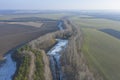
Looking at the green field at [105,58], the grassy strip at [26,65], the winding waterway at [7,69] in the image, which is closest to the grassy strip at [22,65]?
the grassy strip at [26,65]

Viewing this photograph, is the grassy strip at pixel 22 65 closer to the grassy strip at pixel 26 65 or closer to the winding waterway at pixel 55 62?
the grassy strip at pixel 26 65

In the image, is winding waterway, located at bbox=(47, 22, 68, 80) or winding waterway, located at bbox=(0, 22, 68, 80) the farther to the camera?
winding waterway, located at bbox=(47, 22, 68, 80)

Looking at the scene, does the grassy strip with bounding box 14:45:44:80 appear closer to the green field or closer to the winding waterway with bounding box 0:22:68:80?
the winding waterway with bounding box 0:22:68:80

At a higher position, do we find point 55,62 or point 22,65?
point 22,65

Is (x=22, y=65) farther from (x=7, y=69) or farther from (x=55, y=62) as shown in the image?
(x=55, y=62)

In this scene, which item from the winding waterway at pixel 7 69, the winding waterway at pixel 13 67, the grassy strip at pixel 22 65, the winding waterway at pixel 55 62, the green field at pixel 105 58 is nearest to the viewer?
the grassy strip at pixel 22 65

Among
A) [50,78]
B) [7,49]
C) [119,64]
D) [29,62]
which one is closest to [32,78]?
[50,78]

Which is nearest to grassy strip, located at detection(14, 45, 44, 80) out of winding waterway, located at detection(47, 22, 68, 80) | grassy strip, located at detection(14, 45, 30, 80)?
grassy strip, located at detection(14, 45, 30, 80)

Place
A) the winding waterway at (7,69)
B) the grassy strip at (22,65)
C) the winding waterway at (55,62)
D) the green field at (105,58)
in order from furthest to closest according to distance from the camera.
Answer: the green field at (105,58) → the winding waterway at (55,62) → the winding waterway at (7,69) → the grassy strip at (22,65)

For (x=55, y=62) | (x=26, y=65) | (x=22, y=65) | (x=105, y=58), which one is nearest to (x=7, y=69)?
(x=22, y=65)

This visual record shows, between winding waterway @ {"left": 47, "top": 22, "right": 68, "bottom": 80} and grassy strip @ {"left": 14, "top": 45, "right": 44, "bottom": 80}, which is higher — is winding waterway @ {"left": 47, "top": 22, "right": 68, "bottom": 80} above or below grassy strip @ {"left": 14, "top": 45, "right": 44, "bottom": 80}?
below

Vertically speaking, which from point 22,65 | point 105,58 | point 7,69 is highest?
point 22,65
